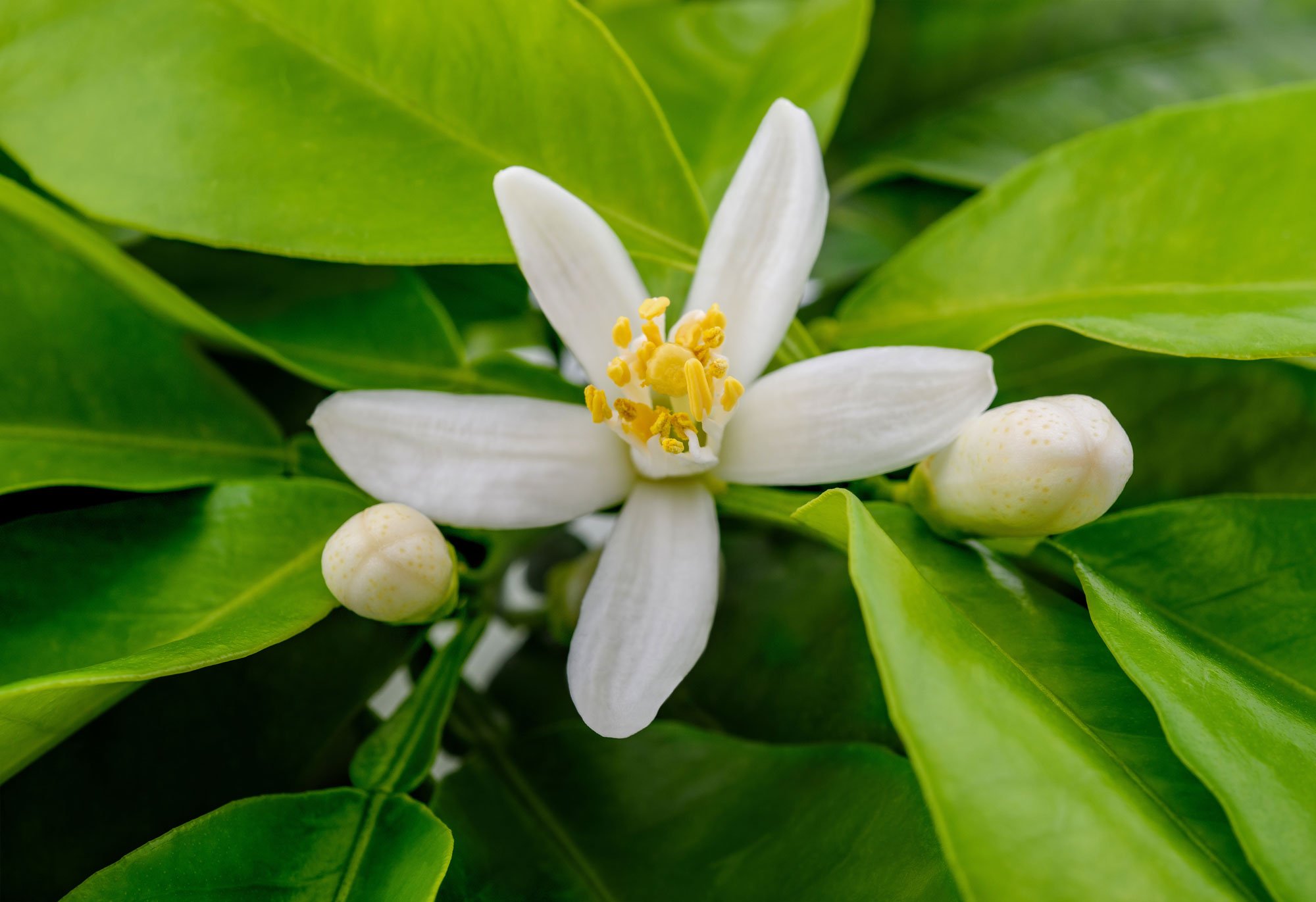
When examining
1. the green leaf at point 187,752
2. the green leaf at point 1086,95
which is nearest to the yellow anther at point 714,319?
the green leaf at point 187,752

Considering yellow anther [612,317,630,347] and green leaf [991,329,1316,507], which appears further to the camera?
green leaf [991,329,1316,507]

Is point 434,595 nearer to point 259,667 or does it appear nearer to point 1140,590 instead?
point 259,667

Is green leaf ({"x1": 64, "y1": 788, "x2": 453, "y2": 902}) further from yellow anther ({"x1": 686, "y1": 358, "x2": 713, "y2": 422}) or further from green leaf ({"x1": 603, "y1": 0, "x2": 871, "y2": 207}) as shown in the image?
green leaf ({"x1": 603, "y1": 0, "x2": 871, "y2": 207})

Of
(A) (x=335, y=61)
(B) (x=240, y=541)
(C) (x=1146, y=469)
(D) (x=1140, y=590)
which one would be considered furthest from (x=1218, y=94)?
(B) (x=240, y=541)

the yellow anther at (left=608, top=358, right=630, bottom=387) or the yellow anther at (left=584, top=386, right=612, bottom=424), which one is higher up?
the yellow anther at (left=608, top=358, right=630, bottom=387)

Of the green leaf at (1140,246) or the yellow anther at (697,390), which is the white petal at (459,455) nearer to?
the yellow anther at (697,390)

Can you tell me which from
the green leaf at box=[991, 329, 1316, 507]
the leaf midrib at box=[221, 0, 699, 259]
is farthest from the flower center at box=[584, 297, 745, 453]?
the green leaf at box=[991, 329, 1316, 507]
